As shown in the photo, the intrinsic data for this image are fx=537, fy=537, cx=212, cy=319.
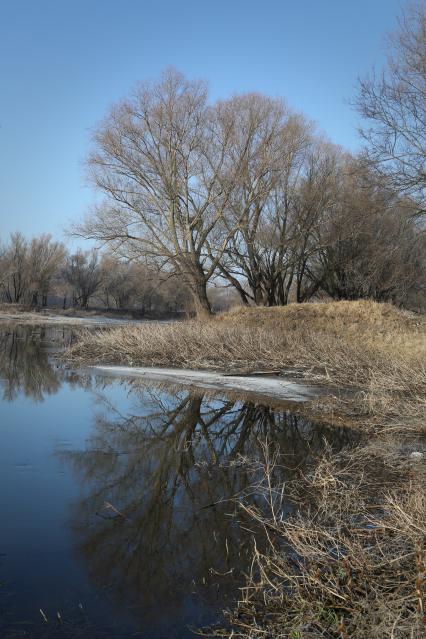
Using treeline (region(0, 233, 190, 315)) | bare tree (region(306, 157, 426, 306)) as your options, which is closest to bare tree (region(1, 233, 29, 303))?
treeline (region(0, 233, 190, 315))

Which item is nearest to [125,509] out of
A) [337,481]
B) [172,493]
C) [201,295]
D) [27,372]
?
[172,493]

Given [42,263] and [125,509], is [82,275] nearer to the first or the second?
[42,263]

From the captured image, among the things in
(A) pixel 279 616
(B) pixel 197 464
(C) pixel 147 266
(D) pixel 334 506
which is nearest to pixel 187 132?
(C) pixel 147 266

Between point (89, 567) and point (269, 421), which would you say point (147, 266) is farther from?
point (89, 567)

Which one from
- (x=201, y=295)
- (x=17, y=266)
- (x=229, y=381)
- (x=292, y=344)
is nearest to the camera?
(x=229, y=381)

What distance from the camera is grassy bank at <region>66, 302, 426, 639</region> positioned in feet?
11.2

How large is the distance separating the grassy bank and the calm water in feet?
1.30

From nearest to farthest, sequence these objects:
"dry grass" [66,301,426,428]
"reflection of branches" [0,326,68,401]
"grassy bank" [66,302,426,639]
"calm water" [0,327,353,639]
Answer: "grassy bank" [66,302,426,639]
"calm water" [0,327,353,639]
"reflection of branches" [0,326,68,401]
"dry grass" [66,301,426,428]

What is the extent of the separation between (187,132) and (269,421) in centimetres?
1900

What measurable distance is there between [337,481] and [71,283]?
2522 inches

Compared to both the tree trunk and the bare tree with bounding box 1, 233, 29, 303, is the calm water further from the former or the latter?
the bare tree with bounding box 1, 233, 29, 303

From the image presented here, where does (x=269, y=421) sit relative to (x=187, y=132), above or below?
below

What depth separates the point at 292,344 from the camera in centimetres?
1667

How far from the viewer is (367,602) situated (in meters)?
3.31
